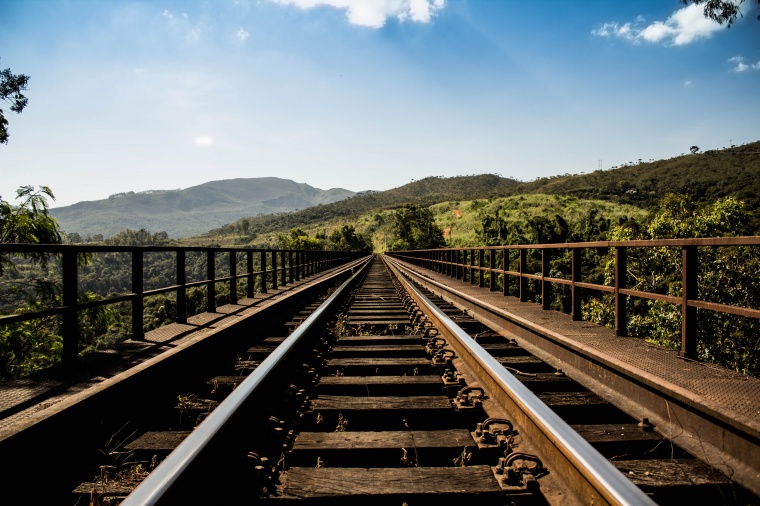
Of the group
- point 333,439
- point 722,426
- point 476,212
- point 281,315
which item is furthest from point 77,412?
point 476,212

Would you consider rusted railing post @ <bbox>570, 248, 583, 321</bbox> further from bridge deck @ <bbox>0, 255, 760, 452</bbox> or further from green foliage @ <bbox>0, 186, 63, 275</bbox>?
green foliage @ <bbox>0, 186, 63, 275</bbox>

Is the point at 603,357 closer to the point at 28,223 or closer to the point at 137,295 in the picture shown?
the point at 137,295

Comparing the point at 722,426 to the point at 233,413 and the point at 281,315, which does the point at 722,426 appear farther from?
the point at 281,315

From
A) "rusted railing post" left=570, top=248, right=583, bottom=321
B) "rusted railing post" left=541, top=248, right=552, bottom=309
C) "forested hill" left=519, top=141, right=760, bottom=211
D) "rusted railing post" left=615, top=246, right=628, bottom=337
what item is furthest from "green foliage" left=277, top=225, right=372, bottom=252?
"rusted railing post" left=615, top=246, right=628, bottom=337

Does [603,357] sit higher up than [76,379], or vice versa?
[603,357]

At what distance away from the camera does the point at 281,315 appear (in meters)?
7.47

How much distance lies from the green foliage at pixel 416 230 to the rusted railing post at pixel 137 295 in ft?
365

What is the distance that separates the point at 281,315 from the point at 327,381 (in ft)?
12.3

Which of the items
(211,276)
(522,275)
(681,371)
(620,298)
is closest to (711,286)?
(522,275)

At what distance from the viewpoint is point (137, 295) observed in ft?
18.3

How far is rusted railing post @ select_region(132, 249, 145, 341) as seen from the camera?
222 inches

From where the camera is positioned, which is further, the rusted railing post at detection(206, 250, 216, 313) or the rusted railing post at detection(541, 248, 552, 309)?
the rusted railing post at detection(206, 250, 216, 313)

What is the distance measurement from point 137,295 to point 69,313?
125 cm

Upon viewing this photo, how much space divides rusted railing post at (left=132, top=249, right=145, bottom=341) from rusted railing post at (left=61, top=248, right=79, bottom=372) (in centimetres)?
117
